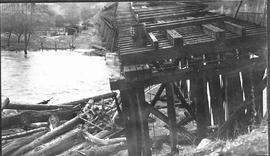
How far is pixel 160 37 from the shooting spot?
247 inches

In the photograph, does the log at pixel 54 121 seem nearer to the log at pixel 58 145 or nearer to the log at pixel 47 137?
the log at pixel 47 137

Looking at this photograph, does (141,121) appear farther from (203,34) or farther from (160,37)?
(203,34)

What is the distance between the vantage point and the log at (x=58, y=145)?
324 inches

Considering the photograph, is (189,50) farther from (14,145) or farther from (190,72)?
(14,145)

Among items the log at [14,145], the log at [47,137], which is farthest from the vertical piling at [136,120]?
the log at [14,145]

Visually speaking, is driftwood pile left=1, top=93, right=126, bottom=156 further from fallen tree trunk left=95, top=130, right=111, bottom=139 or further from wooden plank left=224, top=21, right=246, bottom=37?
wooden plank left=224, top=21, right=246, bottom=37

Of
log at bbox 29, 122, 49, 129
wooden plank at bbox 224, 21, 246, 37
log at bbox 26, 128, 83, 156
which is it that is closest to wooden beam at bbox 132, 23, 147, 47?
wooden plank at bbox 224, 21, 246, 37

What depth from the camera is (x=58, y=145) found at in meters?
8.55

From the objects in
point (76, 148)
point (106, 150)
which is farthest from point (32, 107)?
point (106, 150)

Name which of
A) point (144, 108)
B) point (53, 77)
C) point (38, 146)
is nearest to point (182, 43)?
point (144, 108)

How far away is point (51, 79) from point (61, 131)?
15.3 metres

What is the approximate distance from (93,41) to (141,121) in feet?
139

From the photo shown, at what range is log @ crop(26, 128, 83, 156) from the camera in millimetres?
8227

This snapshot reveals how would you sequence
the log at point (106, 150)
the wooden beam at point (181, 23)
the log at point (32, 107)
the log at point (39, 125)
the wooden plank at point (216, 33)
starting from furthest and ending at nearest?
the log at point (32, 107) < the log at point (39, 125) < the log at point (106, 150) < the wooden beam at point (181, 23) < the wooden plank at point (216, 33)
